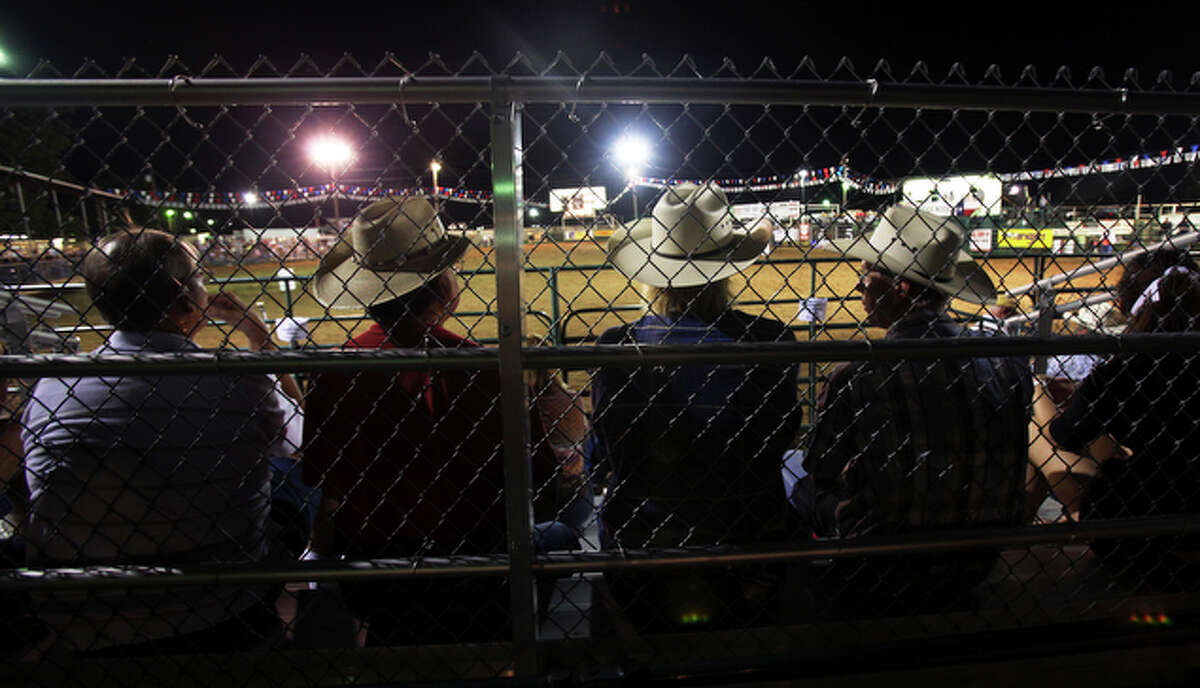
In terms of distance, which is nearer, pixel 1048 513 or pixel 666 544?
pixel 666 544

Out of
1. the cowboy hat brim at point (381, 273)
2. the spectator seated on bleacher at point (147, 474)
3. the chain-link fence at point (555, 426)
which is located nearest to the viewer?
the chain-link fence at point (555, 426)

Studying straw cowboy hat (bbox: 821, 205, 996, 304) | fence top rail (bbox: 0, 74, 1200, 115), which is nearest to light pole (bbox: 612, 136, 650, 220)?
fence top rail (bbox: 0, 74, 1200, 115)

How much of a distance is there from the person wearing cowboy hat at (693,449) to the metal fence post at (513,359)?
1.14 ft

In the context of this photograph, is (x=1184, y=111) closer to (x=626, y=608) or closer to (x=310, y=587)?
(x=626, y=608)

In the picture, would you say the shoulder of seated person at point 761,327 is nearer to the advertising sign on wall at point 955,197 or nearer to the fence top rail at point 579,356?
the fence top rail at point 579,356

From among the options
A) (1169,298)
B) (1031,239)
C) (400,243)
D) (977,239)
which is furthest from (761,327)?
(1031,239)

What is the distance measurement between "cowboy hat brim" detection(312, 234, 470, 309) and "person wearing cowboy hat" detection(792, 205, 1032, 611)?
47.5 inches

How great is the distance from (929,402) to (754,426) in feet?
1.74

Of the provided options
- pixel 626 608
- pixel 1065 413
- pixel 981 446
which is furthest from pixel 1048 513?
pixel 626 608

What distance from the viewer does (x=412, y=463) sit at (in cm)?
180

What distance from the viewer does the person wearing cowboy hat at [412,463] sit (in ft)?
5.83

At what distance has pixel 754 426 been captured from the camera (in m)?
1.84

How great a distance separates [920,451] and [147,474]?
87.1 inches

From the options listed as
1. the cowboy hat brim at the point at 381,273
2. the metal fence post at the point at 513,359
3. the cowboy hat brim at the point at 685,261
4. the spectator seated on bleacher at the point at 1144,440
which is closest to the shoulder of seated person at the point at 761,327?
the cowboy hat brim at the point at 685,261
